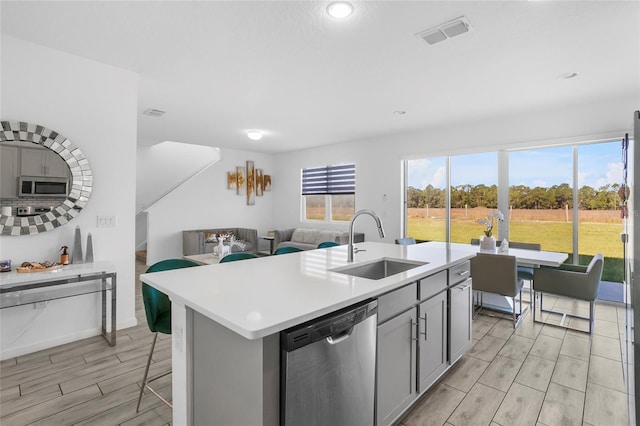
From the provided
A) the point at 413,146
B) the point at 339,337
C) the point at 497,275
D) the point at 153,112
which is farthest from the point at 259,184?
the point at 339,337

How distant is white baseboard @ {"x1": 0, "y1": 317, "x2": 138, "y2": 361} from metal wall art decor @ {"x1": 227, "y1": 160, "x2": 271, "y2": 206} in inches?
195

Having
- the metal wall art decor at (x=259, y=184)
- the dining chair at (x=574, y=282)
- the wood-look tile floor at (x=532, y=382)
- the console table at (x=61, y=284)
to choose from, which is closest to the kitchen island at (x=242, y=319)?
the wood-look tile floor at (x=532, y=382)

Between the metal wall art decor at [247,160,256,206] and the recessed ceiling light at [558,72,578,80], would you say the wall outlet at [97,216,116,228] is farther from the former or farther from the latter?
the metal wall art decor at [247,160,256,206]

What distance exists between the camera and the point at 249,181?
8.21 m

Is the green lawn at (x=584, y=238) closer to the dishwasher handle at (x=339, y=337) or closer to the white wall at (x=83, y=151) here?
the dishwasher handle at (x=339, y=337)

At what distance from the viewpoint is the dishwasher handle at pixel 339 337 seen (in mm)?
1372

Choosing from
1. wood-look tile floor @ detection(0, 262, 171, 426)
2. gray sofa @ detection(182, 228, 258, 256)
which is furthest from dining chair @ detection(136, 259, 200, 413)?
gray sofa @ detection(182, 228, 258, 256)

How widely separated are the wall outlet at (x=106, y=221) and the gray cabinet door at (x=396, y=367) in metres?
2.87

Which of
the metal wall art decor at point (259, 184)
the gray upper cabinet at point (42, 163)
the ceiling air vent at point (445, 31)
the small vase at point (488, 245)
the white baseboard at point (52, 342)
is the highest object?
the ceiling air vent at point (445, 31)

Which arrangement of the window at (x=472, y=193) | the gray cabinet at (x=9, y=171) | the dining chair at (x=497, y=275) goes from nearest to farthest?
the gray cabinet at (x=9, y=171), the dining chair at (x=497, y=275), the window at (x=472, y=193)

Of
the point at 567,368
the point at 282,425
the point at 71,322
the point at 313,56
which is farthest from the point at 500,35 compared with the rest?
the point at 71,322

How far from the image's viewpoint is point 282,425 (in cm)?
123

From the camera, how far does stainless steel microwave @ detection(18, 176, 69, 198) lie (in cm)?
275

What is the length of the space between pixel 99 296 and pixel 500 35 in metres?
4.25
